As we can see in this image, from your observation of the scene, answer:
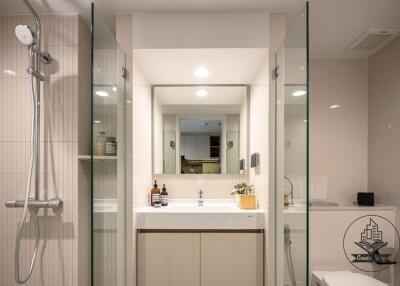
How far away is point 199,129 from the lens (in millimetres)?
3094

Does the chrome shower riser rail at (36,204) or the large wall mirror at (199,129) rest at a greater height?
the large wall mirror at (199,129)

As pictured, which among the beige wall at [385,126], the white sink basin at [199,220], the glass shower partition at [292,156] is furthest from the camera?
the beige wall at [385,126]

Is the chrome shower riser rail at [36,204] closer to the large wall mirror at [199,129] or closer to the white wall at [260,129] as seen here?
the large wall mirror at [199,129]

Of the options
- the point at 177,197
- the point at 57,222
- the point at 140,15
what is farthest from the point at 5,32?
the point at 177,197

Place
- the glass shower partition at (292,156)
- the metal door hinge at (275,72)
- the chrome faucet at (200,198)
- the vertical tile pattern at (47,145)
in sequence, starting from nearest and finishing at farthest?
the glass shower partition at (292,156) → the metal door hinge at (275,72) → the vertical tile pattern at (47,145) → the chrome faucet at (200,198)

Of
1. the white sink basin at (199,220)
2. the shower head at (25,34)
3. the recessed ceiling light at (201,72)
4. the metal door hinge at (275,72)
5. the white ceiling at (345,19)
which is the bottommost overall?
the white sink basin at (199,220)


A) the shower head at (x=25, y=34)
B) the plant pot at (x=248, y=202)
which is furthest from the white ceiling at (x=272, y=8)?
the plant pot at (x=248, y=202)

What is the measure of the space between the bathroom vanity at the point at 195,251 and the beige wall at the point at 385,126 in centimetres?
117

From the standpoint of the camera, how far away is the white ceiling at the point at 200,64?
88.4 inches

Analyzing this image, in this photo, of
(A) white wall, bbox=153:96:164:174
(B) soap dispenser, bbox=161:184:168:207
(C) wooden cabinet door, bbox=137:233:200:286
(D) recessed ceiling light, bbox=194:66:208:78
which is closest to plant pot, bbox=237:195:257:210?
(C) wooden cabinet door, bbox=137:233:200:286

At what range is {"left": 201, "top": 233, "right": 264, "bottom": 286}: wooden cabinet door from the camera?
2.41 metres

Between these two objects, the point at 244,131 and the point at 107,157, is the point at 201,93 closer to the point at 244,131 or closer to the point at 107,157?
the point at 244,131

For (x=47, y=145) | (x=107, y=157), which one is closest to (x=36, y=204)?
(x=47, y=145)

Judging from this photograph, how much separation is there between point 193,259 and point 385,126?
6.43ft
